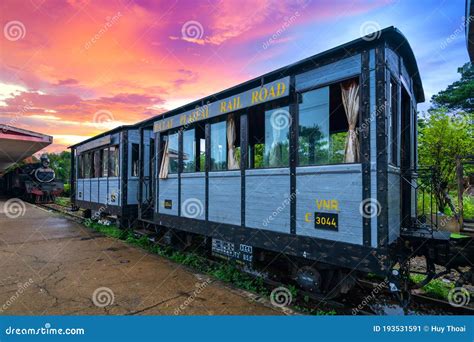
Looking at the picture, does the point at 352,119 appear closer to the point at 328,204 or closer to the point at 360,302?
the point at 328,204

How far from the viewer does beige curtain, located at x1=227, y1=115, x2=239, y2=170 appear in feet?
17.9

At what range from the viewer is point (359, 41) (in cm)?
369

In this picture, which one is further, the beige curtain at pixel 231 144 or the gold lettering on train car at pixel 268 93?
the beige curtain at pixel 231 144

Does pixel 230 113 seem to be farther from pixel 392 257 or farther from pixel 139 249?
pixel 139 249

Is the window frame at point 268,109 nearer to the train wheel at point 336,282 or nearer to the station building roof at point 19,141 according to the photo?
the train wheel at point 336,282

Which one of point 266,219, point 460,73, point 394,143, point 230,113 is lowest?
point 266,219

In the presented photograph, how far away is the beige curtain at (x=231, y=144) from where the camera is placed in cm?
547

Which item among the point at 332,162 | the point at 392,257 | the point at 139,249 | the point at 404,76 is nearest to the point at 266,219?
the point at 332,162

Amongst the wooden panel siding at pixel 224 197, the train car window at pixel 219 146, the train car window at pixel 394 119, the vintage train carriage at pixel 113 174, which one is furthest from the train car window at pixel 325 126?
the vintage train carriage at pixel 113 174

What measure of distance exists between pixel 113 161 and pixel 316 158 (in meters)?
8.21

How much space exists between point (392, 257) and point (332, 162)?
1.40 meters

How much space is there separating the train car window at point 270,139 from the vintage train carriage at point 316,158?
0.02 metres

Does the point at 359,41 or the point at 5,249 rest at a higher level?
the point at 359,41

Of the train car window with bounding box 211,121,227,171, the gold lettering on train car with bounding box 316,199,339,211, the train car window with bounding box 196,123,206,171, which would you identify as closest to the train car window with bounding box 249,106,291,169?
the train car window with bounding box 211,121,227,171
